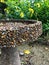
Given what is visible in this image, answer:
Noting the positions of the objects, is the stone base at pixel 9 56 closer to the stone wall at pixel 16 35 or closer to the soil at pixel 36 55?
the stone wall at pixel 16 35

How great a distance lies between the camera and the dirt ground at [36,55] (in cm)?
424

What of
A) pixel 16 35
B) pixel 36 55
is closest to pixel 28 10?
pixel 36 55

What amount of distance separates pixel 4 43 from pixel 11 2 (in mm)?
1998

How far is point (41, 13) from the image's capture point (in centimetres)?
513

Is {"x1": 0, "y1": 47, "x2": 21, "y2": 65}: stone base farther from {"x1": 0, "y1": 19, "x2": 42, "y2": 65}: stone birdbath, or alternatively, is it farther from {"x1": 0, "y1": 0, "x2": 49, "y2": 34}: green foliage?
{"x1": 0, "y1": 0, "x2": 49, "y2": 34}: green foliage

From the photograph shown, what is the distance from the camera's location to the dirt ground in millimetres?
4242

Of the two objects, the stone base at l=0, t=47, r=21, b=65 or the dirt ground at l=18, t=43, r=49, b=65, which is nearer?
the stone base at l=0, t=47, r=21, b=65

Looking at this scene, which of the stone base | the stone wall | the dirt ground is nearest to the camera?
the stone wall

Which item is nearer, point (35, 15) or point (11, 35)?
point (11, 35)

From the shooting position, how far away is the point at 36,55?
14.8 feet

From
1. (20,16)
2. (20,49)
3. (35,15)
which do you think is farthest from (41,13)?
(20,49)

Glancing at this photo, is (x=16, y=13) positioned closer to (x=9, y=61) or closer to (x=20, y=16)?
(x=20, y=16)

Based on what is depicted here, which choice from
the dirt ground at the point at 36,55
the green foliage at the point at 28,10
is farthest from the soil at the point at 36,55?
the green foliage at the point at 28,10

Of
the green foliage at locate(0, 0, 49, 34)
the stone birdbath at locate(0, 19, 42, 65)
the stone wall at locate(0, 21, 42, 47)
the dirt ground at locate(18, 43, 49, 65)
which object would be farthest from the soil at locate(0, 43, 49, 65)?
the stone wall at locate(0, 21, 42, 47)
